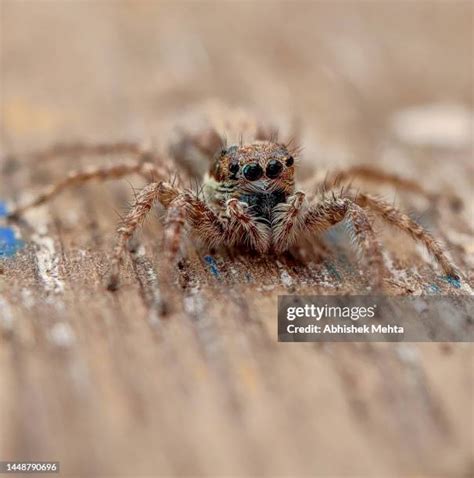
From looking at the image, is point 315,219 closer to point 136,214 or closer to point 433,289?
point 433,289

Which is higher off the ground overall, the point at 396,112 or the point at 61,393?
the point at 396,112

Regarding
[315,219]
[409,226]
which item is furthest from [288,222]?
[409,226]

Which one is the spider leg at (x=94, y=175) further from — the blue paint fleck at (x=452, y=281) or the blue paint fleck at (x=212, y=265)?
the blue paint fleck at (x=452, y=281)

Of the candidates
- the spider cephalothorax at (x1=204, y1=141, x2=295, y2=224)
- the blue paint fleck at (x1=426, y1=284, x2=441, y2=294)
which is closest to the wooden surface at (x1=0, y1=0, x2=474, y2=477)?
the blue paint fleck at (x1=426, y1=284, x2=441, y2=294)

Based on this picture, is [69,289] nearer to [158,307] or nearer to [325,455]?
[158,307]

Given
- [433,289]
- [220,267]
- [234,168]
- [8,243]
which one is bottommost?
[433,289]

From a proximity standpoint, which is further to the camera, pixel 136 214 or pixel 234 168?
pixel 234 168

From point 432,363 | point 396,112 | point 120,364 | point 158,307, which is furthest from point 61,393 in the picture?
point 396,112
